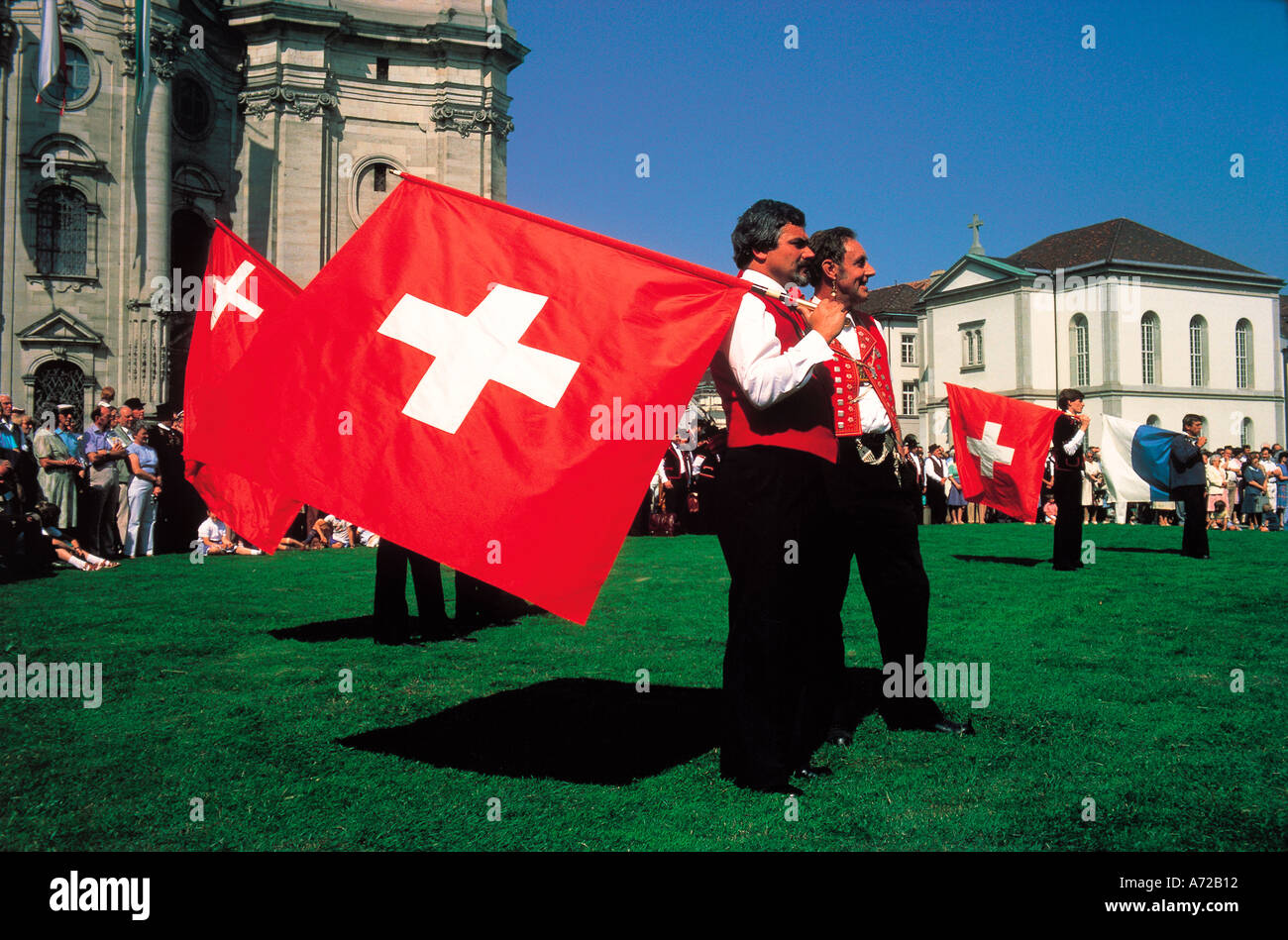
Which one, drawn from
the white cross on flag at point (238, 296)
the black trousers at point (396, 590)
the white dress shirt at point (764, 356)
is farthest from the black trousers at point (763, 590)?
the white cross on flag at point (238, 296)

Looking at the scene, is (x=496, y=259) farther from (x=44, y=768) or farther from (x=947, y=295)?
(x=947, y=295)

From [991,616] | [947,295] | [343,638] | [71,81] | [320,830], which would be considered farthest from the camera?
[947,295]

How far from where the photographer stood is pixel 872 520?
5332 millimetres

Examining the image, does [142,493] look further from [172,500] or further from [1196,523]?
[1196,523]

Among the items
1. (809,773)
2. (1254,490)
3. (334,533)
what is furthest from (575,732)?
(1254,490)

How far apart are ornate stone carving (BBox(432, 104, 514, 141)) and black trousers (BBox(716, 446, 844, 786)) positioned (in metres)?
42.2

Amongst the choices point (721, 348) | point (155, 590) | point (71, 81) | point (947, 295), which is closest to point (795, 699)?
point (721, 348)

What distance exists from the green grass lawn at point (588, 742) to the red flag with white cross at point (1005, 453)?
4588mm

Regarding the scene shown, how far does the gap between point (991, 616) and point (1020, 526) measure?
1900 cm

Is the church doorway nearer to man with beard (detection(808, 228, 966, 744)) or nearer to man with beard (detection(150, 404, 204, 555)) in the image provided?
man with beard (detection(150, 404, 204, 555))

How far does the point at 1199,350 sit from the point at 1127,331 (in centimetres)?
580

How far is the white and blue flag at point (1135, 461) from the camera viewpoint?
22266mm
